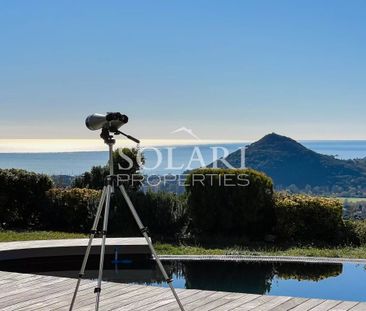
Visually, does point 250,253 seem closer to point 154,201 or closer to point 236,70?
point 154,201

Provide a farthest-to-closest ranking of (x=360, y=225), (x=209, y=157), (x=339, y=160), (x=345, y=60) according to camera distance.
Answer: (x=339, y=160) → (x=345, y=60) → (x=209, y=157) → (x=360, y=225)

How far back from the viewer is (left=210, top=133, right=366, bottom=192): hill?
1293cm

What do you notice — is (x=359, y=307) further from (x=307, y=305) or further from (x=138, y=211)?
(x=138, y=211)

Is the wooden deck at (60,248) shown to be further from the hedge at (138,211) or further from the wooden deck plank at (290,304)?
the wooden deck plank at (290,304)

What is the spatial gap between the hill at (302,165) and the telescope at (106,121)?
338 inches

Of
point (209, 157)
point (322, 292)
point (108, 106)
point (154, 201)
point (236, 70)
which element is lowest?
point (322, 292)

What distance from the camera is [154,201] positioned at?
10656mm

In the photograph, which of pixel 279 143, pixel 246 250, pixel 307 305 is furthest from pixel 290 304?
pixel 279 143

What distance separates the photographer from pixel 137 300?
480 cm

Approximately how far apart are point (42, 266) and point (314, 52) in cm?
760

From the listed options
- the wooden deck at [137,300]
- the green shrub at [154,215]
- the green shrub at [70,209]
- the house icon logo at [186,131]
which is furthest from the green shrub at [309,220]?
the wooden deck at [137,300]

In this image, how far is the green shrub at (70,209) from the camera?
1082cm

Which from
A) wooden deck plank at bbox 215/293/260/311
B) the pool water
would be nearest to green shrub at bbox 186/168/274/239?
the pool water

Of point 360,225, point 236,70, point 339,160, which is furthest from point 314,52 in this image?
point 360,225
